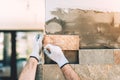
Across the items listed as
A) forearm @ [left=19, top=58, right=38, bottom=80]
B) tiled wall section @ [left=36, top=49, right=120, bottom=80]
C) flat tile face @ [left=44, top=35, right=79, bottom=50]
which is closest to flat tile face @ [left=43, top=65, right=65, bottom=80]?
tiled wall section @ [left=36, top=49, right=120, bottom=80]

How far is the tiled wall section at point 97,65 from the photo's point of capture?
2422 millimetres

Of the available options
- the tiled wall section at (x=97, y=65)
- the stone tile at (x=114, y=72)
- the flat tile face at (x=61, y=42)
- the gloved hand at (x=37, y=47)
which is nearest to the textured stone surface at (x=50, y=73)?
the tiled wall section at (x=97, y=65)

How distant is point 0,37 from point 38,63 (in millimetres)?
485

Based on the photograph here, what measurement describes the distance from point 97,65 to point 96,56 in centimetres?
10

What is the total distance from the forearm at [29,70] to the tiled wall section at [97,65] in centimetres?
5

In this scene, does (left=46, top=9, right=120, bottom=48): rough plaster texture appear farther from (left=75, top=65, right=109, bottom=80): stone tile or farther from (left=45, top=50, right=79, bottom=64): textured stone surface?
(left=75, top=65, right=109, bottom=80): stone tile

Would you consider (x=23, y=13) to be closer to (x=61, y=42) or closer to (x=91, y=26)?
(x=61, y=42)

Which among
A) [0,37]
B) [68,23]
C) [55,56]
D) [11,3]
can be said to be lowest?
[55,56]

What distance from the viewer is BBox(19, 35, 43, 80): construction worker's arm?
2373 millimetres

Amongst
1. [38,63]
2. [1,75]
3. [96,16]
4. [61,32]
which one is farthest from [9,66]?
[96,16]

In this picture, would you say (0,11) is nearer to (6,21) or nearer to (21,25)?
(6,21)

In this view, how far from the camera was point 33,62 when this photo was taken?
2.40 m

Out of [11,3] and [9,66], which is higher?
[11,3]

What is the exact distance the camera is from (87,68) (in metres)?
2.43
